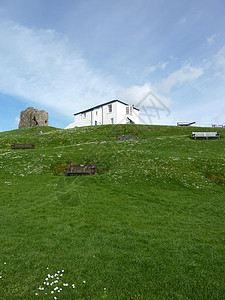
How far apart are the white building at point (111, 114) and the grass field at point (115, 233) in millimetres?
48939

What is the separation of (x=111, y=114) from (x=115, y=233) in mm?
62015

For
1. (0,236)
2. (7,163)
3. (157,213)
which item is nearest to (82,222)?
(0,236)

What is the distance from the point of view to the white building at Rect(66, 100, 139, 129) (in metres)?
67.2

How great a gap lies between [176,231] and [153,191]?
21.2ft

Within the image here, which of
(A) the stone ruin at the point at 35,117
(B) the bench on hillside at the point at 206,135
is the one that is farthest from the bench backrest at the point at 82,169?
(A) the stone ruin at the point at 35,117

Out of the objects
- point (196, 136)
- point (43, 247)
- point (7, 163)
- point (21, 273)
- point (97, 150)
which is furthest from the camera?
point (196, 136)

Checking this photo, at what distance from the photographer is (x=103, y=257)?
6910mm

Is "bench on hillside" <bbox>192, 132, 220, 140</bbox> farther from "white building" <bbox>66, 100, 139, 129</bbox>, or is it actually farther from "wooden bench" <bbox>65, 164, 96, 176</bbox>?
"white building" <bbox>66, 100, 139, 129</bbox>

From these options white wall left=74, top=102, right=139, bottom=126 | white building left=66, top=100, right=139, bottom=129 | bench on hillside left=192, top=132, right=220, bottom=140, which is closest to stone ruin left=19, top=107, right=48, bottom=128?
white wall left=74, top=102, right=139, bottom=126

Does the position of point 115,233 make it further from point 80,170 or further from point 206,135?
point 206,135

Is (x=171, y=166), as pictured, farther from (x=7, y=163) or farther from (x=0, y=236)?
(x=7, y=163)

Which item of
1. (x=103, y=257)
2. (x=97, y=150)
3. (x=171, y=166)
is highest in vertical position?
(x=97, y=150)

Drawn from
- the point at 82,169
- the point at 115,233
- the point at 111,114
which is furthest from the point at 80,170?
the point at 111,114

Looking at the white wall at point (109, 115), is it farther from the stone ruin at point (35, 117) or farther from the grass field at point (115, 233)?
the grass field at point (115, 233)
